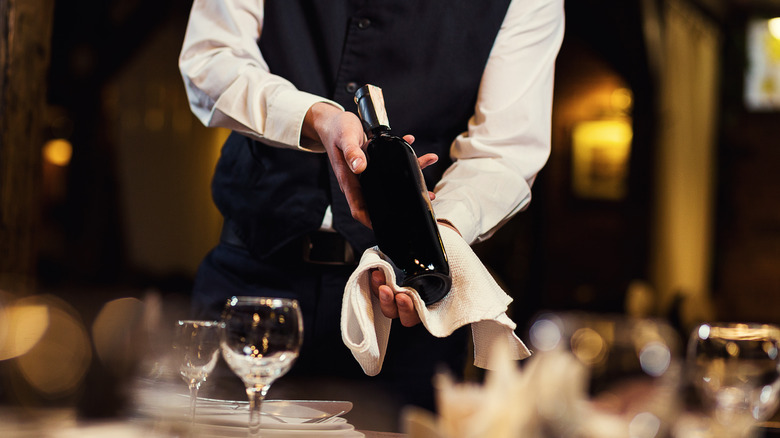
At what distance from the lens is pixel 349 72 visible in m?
1.47

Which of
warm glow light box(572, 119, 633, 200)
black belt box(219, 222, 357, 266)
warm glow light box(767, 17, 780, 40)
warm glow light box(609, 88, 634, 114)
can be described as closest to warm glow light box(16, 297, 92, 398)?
black belt box(219, 222, 357, 266)

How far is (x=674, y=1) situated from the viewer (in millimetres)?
7230

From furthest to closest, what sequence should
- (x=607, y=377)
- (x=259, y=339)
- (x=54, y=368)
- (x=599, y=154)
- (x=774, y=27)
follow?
(x=774, y=27), (x=599, y=154), (x=54, y=368), (x=259, y=339), (x=607, y=377)

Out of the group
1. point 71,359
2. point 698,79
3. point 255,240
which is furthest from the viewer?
point 698,79

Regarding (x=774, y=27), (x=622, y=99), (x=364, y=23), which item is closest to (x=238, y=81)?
(x=364, y=23)

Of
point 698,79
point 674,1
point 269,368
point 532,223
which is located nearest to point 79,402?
point 269,368

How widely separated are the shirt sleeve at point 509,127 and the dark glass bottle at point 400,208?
0.23 metres

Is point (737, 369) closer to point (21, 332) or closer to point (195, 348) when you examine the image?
point (195, 348)

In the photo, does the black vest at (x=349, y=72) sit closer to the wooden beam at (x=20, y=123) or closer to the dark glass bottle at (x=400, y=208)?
the dark glass bottle at (x=400, y=208)

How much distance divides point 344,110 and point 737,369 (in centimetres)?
79

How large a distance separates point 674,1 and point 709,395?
23.3ft

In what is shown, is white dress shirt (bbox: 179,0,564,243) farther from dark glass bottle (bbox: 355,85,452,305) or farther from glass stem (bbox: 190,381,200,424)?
glass stem (bbox: 190,381,200,424)

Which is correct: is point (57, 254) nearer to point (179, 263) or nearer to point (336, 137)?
point (179, 263)

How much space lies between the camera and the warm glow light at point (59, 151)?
16.9ft
